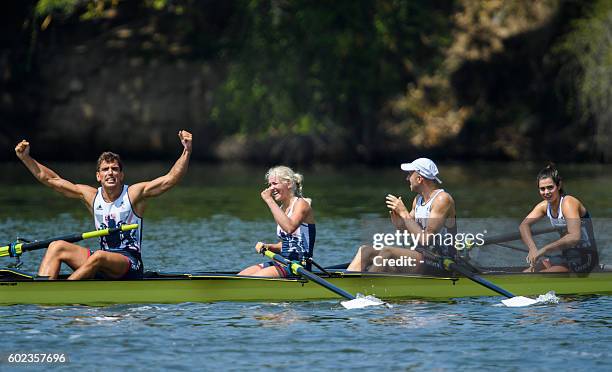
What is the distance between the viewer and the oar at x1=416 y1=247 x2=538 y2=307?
621 inches

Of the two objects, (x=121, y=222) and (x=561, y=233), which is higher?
→ (x=121, y=222)

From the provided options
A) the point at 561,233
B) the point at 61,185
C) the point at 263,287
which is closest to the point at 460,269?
the point at 561,233

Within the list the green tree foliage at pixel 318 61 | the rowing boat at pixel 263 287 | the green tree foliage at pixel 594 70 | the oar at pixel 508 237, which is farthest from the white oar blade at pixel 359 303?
the green tree foliage at pixel 318 61

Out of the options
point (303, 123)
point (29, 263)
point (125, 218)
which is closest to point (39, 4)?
point (303, 123)

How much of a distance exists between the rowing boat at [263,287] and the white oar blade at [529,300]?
5.9 inches

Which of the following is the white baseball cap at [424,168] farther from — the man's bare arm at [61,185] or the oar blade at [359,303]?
the man's bare arm at [61,185]

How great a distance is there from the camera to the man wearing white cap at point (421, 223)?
51.7 feet

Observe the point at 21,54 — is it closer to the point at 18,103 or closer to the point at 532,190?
the point at 18,103

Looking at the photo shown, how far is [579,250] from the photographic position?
1650 cm

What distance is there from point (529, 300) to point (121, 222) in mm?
5020

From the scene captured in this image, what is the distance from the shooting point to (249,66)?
48031mm

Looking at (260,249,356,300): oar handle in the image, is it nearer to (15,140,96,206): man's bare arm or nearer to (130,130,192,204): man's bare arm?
(130,130,192,204): man's bare arm

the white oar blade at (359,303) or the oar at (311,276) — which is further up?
the oar at (311,276)

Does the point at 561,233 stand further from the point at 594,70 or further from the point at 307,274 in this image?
the point at 594,70
